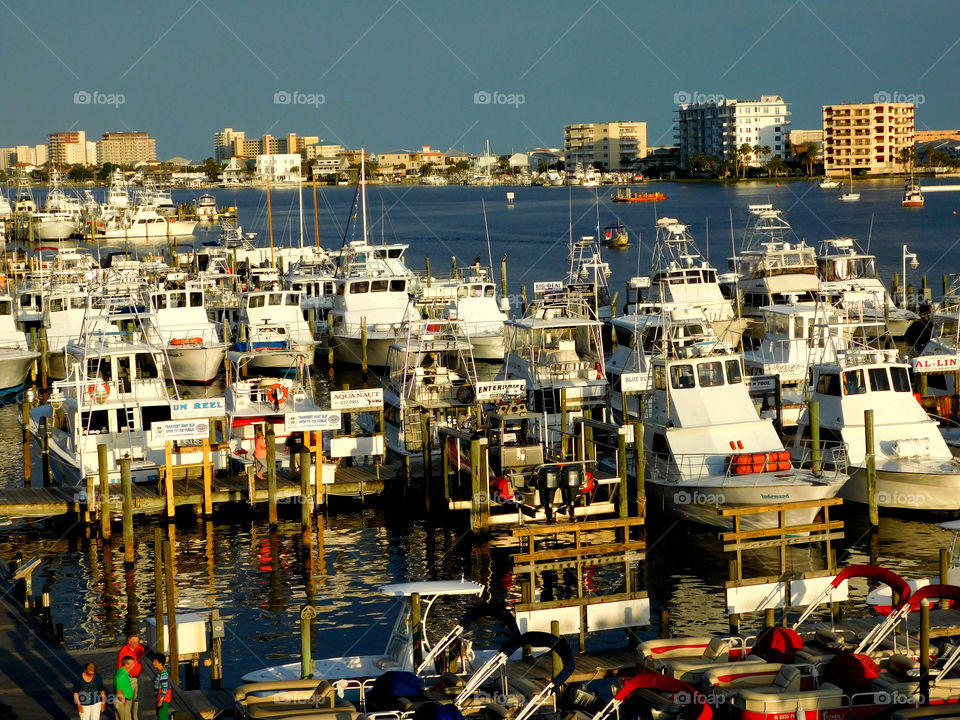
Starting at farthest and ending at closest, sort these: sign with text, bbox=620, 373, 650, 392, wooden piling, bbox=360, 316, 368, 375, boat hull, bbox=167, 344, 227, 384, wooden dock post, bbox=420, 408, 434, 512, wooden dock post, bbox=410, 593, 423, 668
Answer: wooden piling, bbox=360, 316, 368, 375 → boat hull, bbox=167, 344, 227, 384 → sign with text, bbox=620, 373, 650, 392 → wooden dock post, bbox=420, 408, 434, 512 → wooden dock post, bbox=410, 593, 423, 668

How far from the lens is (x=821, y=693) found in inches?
661

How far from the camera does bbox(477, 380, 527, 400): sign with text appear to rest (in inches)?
1220

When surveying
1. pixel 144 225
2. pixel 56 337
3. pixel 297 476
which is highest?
pixel 144 225

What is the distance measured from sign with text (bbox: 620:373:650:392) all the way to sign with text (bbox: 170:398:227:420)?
867 centimetres

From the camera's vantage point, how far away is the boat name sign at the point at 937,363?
33.8 metres

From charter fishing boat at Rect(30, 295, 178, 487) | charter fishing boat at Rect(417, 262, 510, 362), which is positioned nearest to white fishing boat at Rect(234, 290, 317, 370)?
charter fishing boat at Rect(417, 262, 510, 362)

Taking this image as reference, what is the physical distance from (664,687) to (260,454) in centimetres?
1524

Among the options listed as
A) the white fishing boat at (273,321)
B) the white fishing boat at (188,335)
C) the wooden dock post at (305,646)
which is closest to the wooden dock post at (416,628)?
the wooden dock post at (305,646)

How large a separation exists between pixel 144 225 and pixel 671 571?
302 ft

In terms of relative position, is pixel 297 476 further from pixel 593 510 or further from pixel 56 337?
pixel 56 337

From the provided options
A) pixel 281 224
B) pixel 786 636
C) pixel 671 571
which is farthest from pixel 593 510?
pixel 281 224

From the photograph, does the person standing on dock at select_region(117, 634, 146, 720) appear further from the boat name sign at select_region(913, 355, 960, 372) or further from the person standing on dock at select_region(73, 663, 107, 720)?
the boat name sign at select_region(913, 355, 960, 372)

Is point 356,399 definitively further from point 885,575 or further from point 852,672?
point 852,672

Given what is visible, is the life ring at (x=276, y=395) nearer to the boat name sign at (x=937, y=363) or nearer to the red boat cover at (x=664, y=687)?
the boat name sign at (x=937, y=363)
